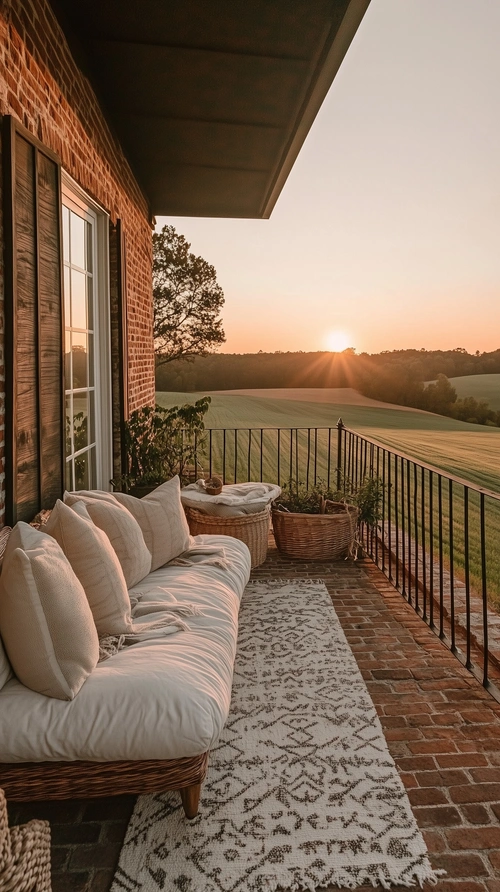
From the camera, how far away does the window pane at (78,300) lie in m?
3.21

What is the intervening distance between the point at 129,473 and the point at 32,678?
8.32 feet

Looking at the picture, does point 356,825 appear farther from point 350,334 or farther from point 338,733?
point 350,334

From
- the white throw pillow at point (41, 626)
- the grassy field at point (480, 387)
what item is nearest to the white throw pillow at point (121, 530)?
the white throw pillow at point (41, 626)

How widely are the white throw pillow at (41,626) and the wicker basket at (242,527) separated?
8.05ft

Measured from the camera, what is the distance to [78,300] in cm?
333

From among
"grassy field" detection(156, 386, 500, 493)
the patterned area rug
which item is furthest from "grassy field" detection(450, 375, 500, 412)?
the patterned area rug

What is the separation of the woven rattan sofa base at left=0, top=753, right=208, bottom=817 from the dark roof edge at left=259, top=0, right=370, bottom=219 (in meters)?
2.93

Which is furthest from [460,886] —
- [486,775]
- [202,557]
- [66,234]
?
[66,234]

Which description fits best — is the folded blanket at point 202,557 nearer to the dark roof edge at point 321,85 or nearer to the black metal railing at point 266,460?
the dark roof edge at point 321,85

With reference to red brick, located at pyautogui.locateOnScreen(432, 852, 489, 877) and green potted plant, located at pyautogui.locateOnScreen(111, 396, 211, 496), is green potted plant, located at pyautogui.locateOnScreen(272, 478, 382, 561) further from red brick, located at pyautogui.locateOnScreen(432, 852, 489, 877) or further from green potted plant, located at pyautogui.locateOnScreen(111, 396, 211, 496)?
red brick, located at pyautogui.locateOnScreen(432, 852, 489, 877)

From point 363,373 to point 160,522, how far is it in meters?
16.9

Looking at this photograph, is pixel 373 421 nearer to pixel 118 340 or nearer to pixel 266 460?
pixel 266 460

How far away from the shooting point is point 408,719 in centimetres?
225

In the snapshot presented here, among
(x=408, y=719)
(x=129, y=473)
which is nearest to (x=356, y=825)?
(x=408, y=719)
